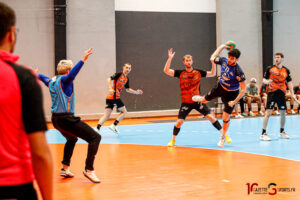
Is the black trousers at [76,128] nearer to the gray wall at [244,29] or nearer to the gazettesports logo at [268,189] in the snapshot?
the gazettesports logo at [268,189]

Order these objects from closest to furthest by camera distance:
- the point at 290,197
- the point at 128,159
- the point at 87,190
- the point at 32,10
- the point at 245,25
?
the point at 290,197 < the point at 87,190 < the point at 128,159 < the point at 32,10 < the point at 245,25

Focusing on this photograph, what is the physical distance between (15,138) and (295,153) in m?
7.04

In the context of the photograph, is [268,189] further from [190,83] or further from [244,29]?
[244,29]

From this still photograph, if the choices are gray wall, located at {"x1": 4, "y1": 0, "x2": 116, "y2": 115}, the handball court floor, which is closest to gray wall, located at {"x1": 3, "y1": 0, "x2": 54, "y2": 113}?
gray wall, located at {"x1": 4, "y1": 0, "x2": 116, "y2": 115}

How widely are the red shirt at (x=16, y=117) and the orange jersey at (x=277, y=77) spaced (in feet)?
27.7

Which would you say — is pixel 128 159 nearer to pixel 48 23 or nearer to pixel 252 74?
pixel 48 23

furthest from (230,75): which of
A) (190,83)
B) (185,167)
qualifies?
(185,167)

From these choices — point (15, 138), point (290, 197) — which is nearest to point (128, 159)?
point (290, 197)

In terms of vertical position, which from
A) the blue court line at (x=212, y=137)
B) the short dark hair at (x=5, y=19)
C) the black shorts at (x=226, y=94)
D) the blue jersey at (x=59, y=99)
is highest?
the short dark hair at (x=5, y=19)

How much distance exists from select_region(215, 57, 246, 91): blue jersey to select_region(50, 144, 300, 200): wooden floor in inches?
56.9

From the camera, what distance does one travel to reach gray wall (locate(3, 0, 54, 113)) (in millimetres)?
15812

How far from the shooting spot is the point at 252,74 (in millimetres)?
18812

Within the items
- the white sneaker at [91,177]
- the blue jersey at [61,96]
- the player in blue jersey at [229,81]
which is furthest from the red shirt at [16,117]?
the player in blue jersey at [229,81]

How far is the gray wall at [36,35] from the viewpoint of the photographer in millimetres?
15812
